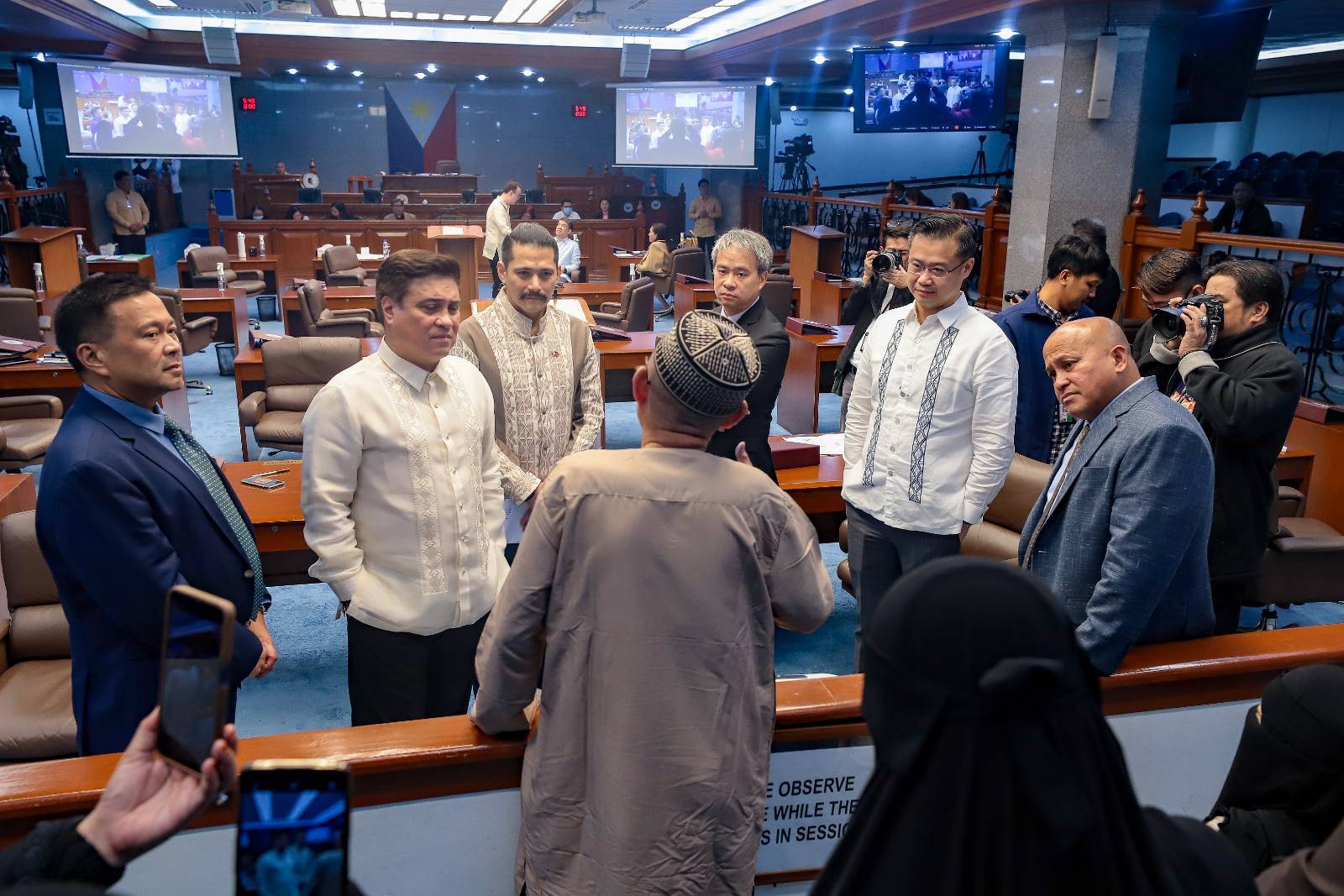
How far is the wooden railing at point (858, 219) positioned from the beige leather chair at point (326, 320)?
403 centimetres

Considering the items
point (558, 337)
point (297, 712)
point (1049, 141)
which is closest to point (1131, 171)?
point (1049, 141)

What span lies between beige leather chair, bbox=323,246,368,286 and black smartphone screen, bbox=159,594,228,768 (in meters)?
9.08

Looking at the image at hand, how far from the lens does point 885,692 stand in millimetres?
864

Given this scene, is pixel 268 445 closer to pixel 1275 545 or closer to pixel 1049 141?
pixel 1275 545

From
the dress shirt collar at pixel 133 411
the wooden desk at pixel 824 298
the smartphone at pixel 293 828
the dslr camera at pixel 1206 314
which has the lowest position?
the wooden desk at pixel 824 298

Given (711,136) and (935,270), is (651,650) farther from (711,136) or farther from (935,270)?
(711,136)

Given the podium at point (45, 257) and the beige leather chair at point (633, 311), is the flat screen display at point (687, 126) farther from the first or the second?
the podium at point (45, 257)

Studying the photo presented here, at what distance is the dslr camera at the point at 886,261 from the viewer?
445 cm

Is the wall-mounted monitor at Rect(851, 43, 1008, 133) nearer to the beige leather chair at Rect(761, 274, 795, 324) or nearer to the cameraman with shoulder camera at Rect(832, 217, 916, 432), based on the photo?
the beige leather chair at Rect(761, 274, 795, 324)

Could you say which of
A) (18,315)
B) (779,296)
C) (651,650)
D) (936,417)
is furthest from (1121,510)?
(18,315)

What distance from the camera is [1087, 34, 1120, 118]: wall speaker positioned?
23.7ft

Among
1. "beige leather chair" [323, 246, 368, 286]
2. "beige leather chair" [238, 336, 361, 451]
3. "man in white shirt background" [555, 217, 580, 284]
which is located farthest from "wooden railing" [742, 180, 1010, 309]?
"beige leather chair" [323, 246, 368, 286]

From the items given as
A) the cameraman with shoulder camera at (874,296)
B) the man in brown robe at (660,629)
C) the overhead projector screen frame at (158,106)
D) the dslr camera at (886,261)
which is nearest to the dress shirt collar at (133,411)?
the man in brown robe at (660,629)

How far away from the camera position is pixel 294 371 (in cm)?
549
